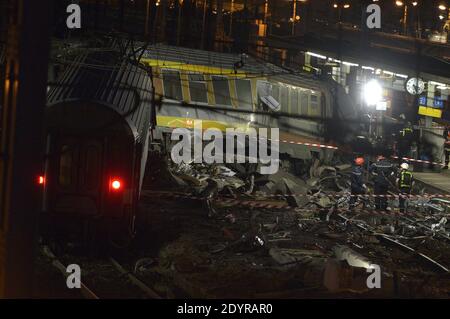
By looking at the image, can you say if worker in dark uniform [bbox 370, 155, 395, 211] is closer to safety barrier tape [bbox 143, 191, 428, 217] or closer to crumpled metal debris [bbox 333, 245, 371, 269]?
safety barrier tape [bbox 143, 191, 428, 217]

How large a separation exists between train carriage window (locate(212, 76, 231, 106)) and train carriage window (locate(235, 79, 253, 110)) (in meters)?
0.45

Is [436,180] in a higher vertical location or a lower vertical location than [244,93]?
lower

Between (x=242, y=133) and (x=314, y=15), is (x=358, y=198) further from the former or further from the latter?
(x=314, y=15)

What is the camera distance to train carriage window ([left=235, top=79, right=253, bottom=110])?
816 inches

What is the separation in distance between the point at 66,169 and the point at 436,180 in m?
14.8

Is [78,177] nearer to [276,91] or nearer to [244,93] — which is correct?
[244,93]

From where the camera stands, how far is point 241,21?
30469 mm

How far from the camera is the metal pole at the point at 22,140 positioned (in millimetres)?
4852

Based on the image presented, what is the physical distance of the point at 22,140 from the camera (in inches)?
192

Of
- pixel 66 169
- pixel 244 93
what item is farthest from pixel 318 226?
pixel 244 93

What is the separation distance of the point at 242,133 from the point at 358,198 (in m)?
5.99

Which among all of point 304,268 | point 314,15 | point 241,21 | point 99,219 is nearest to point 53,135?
point 99,219

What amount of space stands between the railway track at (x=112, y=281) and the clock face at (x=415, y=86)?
614 inches

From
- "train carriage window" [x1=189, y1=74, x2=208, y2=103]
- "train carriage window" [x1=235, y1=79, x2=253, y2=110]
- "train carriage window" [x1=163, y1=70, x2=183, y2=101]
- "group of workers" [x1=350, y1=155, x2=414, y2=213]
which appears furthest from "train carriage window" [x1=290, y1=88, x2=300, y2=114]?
"group of workers" [x1=350, y1=155, x2=414, y2=213]
